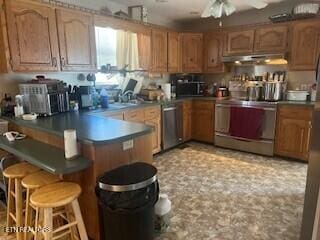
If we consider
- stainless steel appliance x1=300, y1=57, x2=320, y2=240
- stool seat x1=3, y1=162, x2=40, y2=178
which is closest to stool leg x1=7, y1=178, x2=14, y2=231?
stool seat x1=3, y1=162, x2=40, y2=178

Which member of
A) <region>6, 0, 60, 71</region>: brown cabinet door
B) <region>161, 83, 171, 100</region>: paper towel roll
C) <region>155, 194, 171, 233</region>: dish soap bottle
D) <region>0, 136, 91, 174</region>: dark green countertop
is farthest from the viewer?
<region>161, 83, 171, 100</region>: paper towel roll

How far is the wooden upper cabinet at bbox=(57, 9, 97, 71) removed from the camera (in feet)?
9.62

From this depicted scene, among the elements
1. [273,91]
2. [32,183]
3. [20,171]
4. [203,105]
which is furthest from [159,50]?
[32,183]

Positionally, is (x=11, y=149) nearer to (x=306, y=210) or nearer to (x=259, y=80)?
(x=306, y=210)

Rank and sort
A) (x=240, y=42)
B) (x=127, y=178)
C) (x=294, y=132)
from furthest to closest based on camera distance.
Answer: (x=240, y=42), (x=294, y=132), (x=127, y=178)

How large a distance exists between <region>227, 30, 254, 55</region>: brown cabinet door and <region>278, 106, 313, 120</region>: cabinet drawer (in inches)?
49.1

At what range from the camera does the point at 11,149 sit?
78.4 inches

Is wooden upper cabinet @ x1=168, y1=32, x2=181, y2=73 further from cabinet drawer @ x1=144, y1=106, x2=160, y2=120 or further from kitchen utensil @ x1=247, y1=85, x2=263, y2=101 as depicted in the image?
kitchen utensil @ x1=247, y1=85, x2=263, y2=101

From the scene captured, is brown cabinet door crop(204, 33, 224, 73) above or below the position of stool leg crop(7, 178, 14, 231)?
above

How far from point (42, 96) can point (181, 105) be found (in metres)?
2.49

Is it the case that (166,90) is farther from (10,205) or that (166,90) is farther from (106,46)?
(10,205)

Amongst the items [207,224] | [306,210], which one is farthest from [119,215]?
[306,210]

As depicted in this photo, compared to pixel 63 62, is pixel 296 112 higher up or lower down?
lower down

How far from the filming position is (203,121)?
4.70 meters
